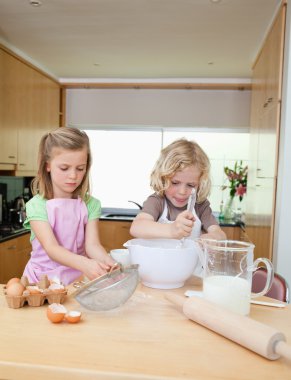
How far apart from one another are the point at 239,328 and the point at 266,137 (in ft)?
6.90

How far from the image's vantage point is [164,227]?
118cm

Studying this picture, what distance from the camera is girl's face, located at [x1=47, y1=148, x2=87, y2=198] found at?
1211 mm

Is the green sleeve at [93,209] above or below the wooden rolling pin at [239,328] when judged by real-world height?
above

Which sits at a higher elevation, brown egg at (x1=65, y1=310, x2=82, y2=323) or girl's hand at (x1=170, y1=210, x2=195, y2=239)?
girl's hand at (x1=170, y1=210, x2=195, y2=239)

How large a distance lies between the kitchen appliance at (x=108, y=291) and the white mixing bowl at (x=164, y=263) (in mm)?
102

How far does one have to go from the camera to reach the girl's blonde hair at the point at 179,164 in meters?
1.39

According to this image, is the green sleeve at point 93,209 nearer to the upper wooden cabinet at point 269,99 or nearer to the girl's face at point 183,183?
the girl's face at point 183,183

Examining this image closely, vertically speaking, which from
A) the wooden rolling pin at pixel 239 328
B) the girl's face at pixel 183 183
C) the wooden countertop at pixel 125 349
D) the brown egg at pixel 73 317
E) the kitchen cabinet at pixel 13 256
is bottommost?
the kitchen cabinet at pixel 13 256

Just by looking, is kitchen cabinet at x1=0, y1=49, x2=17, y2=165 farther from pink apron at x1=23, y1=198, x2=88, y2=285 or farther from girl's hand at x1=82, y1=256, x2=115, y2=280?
girl's hand at x1=82, y1=256, x2=115, y2=280

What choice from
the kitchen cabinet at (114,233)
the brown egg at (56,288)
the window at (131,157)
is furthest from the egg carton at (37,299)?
the window at (131,157)

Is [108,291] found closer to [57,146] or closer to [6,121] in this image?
[57,146]

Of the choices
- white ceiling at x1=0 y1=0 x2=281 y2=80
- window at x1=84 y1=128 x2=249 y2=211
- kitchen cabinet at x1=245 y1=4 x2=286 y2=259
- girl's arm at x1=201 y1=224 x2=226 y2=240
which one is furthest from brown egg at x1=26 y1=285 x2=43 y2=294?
window at x1=84 y1=128 x2=249 y2=211

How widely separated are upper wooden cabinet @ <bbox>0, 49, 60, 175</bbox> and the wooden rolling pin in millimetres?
2591

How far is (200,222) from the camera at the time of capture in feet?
5.17
